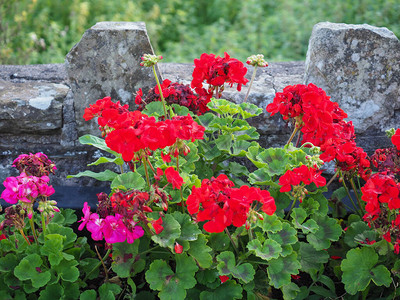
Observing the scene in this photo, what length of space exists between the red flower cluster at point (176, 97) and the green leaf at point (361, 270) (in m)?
0.86

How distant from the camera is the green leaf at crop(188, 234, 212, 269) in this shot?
5.84 ft

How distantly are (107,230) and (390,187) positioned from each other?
0.93 m

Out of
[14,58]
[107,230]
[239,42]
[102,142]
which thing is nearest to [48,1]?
[14,58]

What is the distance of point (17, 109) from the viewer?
238 centimetres

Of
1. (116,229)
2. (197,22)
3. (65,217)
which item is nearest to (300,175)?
(116,229)

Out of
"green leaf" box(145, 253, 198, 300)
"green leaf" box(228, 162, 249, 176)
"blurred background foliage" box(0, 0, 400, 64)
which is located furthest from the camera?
"blurred background foliage" box(0, 0, 400, 64)

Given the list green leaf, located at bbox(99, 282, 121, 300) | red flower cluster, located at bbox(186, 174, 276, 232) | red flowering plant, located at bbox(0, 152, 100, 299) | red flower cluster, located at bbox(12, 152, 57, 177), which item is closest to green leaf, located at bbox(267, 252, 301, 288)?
red flower cluster, located at bbox(186, 174, 276, 232)

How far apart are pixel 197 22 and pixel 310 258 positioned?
13.9 feet

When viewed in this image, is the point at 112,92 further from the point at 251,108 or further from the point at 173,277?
the point at 173,277

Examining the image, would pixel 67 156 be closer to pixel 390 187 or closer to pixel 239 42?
pixel 390 187

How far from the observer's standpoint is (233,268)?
1.76 meters

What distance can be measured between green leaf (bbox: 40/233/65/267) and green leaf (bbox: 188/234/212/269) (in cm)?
45

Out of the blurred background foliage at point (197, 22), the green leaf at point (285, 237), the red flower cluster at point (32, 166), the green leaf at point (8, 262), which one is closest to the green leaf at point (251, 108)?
the green leaf at point (285, 237)

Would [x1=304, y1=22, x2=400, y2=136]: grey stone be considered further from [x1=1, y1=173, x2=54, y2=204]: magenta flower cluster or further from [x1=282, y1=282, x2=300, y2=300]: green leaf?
[x1=1, y1=173, x2=54, y2=204]: magenta flower cluster
